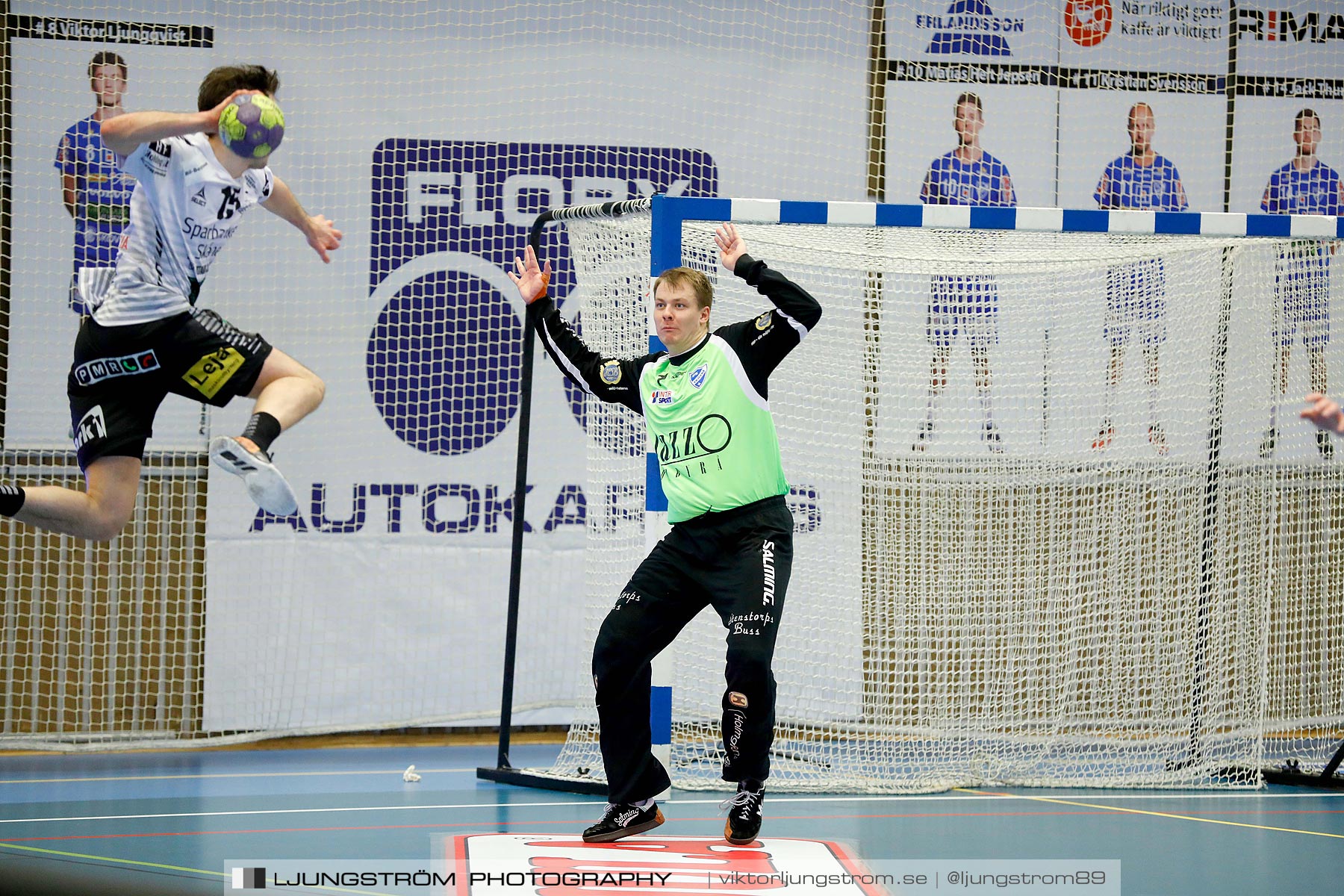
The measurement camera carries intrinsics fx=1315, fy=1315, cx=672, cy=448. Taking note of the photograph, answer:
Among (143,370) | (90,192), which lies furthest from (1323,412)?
(90,192)

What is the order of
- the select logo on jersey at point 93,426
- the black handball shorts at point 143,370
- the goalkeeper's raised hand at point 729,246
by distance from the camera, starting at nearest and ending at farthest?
1. the black handball shorts at point 143,370
2. the select logo on jersey at point 93,426
3. the goalkeeper's raised hand at point 729,246

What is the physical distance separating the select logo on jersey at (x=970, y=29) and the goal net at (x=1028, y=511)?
6.36ft

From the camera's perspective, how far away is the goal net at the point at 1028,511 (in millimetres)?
6789

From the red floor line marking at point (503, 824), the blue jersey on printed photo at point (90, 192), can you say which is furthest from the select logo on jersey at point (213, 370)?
the blue jersey on printed photo at point (90, 192)

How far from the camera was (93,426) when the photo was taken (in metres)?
4.49

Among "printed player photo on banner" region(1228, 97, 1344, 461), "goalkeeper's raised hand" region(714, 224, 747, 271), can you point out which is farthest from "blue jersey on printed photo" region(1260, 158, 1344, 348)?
"goalkeeper's raised hand" region(714, 224, 747, 271)

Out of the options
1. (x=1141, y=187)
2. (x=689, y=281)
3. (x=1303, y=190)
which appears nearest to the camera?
(x=689, y=281)

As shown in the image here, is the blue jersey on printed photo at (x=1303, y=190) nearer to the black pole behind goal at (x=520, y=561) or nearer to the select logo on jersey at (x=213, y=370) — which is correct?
the black pole behind goal at (x=520, y=561)

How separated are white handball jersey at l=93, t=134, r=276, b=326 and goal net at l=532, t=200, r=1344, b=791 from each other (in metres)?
2.55

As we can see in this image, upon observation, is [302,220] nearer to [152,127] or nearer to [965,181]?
[152,127]

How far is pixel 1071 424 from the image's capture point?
7.14 metres

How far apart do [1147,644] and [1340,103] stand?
4.31 metres

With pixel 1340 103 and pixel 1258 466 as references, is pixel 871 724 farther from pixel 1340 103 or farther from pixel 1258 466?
pixel 1340 103

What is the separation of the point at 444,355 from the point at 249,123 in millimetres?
4040
